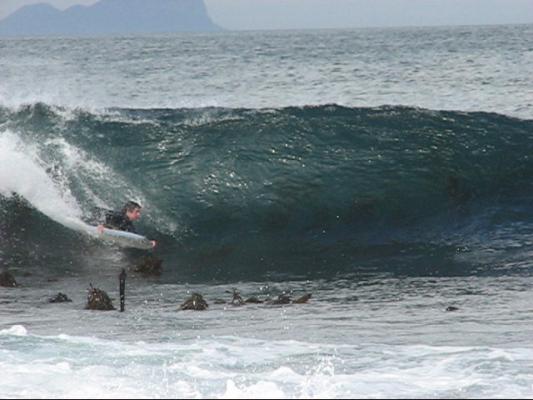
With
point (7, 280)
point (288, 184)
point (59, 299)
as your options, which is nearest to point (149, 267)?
point (7, 280)

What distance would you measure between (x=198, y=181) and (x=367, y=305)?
9445mm

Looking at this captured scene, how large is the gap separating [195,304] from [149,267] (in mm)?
3749

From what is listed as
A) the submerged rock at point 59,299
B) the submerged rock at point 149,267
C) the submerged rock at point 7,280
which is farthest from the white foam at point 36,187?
the submerged rock at point 59,299

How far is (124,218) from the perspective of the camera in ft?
66.5

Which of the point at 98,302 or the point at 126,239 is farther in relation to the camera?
the point at 126,239

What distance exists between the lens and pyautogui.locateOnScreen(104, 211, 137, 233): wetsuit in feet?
66.3

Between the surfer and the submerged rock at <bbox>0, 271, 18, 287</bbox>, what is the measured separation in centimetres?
303

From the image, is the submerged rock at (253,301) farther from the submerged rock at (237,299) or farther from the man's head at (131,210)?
the man's head at (131,210)

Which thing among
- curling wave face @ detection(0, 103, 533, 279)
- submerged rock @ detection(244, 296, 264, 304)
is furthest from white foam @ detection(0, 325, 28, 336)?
curling wave face @ detection(0, 103, 533, 279)

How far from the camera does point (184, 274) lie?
61.5 ft

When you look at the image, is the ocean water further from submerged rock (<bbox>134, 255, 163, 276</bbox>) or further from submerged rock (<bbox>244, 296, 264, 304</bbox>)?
submerged rock (<bbox>244, 296, 264, 304</bbox>)

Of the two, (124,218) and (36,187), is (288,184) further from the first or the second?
(36,187)

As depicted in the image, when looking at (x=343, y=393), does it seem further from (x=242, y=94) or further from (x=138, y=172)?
(x=242, y=94)

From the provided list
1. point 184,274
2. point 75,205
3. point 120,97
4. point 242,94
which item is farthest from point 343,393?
point 120,97
